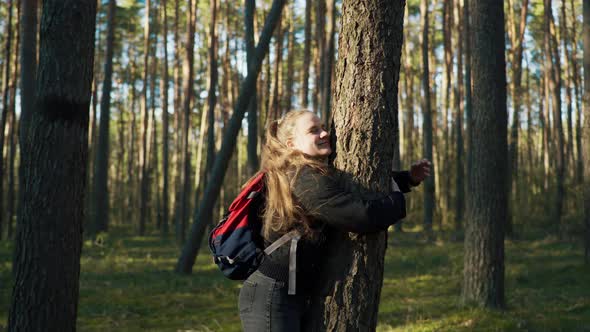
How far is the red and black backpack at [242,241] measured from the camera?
2.62 meters

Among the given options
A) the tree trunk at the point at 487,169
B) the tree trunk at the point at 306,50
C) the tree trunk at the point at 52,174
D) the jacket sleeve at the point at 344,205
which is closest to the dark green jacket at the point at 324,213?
the jacket sleeve at the point at 344,205

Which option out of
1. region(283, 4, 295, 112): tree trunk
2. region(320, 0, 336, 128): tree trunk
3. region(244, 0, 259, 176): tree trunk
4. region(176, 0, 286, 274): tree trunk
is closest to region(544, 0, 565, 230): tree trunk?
region(320, 0, 336, 128): tree trunk

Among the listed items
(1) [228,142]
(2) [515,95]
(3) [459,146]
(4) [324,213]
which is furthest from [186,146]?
(4) [324,213]

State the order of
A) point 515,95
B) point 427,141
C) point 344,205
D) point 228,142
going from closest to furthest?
point 344,205, point 228,142, point 427,141, point 515,95

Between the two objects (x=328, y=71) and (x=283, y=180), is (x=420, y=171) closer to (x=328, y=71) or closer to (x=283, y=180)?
(x=283, y=180)

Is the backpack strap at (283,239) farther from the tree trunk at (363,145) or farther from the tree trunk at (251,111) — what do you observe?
the tree trunk at (251,111)

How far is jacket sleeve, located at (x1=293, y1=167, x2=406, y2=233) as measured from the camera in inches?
98.0

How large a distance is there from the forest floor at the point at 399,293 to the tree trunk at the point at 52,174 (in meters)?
2.13

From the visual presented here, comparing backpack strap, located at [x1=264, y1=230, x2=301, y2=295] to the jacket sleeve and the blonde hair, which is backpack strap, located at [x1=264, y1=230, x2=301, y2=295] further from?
the jacket sleeve

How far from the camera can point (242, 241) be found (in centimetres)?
264

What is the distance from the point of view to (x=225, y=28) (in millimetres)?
28578

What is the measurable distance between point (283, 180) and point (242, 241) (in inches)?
13.1

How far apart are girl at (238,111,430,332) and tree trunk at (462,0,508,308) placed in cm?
517

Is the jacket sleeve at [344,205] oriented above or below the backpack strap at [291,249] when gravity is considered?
above
